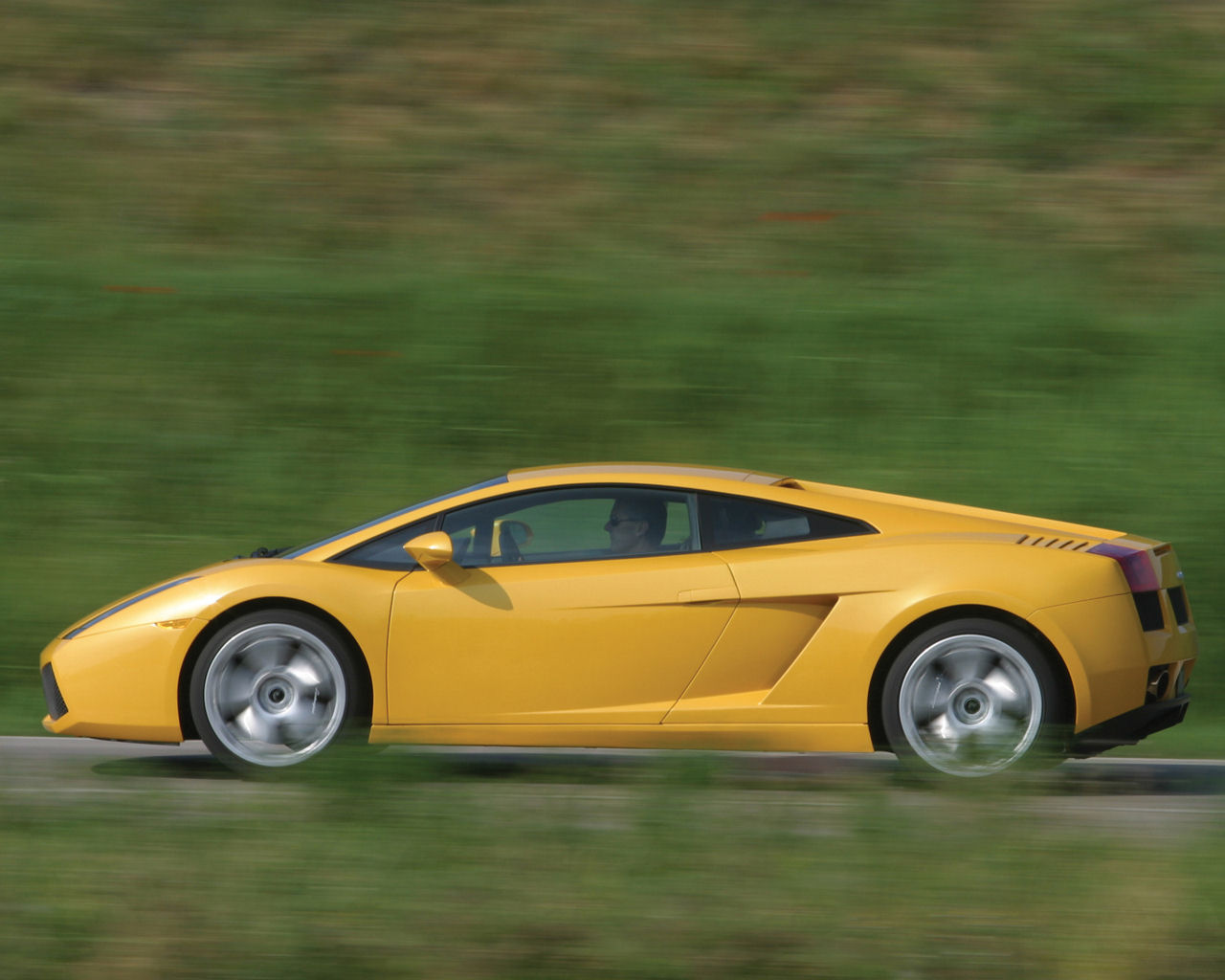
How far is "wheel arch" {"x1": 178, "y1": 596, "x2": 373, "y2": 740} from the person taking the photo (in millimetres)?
5586

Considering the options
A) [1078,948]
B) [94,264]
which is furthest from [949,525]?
[94,264]

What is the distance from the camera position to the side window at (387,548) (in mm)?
5816

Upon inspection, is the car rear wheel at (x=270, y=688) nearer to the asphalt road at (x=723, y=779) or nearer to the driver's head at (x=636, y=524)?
the asphalt road at (x=723, y=779)

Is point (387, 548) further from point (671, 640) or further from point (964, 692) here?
point (964, 692)

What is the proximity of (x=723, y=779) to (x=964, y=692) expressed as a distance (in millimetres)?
1301

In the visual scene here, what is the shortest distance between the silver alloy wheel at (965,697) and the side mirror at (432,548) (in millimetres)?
1749

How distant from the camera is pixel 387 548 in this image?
585 centimetres

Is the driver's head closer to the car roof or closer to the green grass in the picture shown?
the car roof

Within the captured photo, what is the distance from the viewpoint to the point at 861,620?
545 cm

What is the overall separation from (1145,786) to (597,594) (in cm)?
230

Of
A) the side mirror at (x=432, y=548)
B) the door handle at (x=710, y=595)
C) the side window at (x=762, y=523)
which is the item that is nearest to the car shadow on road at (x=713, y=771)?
the door handle at (x=710, y=595)

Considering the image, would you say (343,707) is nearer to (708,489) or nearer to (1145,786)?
(708,489)

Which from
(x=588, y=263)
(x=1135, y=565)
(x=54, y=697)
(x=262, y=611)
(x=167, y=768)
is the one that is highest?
(x=588, y=263)

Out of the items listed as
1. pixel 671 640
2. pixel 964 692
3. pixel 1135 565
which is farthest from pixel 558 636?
pixel 1135 565
